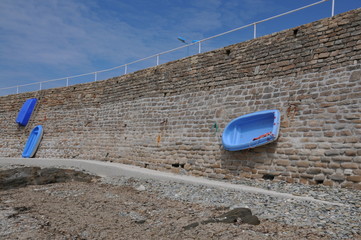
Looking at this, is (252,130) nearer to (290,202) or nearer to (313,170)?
(313,170)

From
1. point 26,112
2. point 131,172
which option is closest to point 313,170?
point 131,172

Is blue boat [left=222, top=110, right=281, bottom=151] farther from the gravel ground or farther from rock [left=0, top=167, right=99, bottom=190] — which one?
rock [left=0, top=167, right=99, bottom=190]

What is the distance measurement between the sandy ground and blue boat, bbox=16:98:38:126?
10673 millimetres

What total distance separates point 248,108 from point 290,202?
3.15 meters

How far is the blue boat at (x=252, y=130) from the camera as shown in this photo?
22.9 ft

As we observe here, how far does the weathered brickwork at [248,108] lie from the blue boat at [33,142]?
2.98 m

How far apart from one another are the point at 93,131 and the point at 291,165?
918 centimetres

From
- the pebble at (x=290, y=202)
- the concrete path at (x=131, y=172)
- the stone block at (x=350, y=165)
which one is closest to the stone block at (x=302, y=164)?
the pebble at (x=290, y=202)

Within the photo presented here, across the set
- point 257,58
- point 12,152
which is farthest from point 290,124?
point 12,152

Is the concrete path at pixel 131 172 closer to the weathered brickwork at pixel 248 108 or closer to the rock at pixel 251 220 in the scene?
the weathered brickwork at pixel 248 108

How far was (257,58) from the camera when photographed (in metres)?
7.93

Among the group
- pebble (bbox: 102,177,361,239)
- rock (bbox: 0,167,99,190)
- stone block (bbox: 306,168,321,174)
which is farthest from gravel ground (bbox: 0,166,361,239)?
rock (bbox: 0,167,99,190)

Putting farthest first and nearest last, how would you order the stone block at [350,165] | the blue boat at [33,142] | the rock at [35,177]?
the blue boat at [33,142] < the rock at [35,177] < the stone block at [350,165]

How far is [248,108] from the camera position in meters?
7.89
